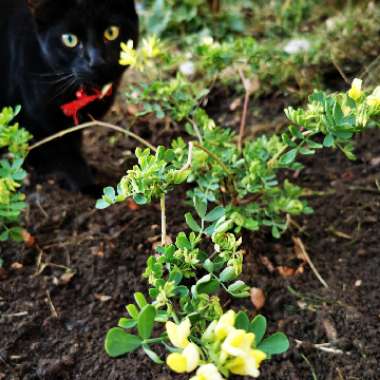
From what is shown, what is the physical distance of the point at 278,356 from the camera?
107 cm

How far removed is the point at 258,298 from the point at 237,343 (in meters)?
0.64

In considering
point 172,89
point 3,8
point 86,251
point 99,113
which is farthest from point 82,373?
point 3,8

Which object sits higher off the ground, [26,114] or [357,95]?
[357,95]

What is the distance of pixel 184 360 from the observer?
1.86 feet

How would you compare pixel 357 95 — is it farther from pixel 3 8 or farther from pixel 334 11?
pixel 334 11

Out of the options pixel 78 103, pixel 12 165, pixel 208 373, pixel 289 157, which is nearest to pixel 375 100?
pixel 289 157

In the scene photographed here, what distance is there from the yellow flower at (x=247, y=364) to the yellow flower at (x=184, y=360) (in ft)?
Answer: 0.13

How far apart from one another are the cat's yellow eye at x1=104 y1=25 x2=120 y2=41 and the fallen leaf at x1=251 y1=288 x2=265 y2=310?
0.82 meters

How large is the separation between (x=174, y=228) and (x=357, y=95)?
636 millimetres

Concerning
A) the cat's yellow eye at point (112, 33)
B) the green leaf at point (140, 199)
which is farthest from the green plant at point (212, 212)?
the cat's yellow eye at point (112, 33)

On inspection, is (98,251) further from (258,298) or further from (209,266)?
(209,266)

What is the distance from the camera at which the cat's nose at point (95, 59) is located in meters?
1.40

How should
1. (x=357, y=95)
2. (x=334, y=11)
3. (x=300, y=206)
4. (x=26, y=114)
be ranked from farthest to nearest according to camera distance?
(x=334, y=11) < (x=26, y=114) < (x=300, y=206) < (x=357, y=95)

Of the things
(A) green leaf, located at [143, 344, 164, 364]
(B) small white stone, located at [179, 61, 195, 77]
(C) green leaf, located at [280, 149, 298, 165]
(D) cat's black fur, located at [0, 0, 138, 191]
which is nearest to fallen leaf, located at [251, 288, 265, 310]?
(C) green leaf, located at [280, 149, 298, 165]
